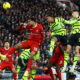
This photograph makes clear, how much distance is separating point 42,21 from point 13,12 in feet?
5.81

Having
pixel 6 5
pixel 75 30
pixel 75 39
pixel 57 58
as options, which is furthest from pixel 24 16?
pixel 57 58

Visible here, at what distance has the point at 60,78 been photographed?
8180mm

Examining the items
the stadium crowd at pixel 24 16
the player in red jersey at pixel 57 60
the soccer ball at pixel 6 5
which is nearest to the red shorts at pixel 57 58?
the player in red jersey at pixel 57 60

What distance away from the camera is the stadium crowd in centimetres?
1380

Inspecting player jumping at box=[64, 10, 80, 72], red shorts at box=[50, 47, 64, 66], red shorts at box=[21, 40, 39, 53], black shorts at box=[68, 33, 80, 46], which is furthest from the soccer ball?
red shorts at box=[50, 47, 64, 66]

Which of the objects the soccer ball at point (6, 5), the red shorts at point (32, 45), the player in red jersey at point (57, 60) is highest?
the soccer ball at point (6, 5)

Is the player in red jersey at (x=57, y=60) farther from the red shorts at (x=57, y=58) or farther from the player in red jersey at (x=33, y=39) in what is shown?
the player in red jersey at (x=33, y=39)

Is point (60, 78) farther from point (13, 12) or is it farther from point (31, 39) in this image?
point (13, 12)

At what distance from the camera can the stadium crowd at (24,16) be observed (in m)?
13.8

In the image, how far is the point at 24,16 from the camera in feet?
59.8

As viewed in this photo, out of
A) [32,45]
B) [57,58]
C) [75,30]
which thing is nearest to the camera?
[57,58]

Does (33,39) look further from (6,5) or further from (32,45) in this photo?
(6,5)

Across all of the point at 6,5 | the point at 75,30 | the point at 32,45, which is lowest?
the point at 32,45

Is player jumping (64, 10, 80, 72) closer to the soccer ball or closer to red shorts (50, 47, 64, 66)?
red shorts (50, 47, 64, 66)
